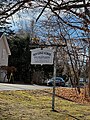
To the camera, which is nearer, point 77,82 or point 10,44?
point 77,82

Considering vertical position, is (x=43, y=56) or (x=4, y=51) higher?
(x=4, y=51)

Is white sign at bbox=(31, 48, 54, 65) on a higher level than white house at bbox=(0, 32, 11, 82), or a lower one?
lower

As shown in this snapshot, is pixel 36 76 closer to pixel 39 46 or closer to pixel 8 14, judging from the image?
pixel 39 46

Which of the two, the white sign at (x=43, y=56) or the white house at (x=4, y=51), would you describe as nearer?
the white sign at (x=43, y=56)

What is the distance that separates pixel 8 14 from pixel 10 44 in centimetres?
4254

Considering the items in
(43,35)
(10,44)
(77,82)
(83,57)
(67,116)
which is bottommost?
(67,116)

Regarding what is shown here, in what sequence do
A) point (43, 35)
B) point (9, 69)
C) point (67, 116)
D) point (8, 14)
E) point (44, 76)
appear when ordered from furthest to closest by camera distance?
point (44, 76)
point (9, 69)
point (43, 35)
point (67, 116)
point (8, 14)

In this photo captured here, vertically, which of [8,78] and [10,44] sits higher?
[10,44]

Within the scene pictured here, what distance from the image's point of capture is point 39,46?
47.3 feet

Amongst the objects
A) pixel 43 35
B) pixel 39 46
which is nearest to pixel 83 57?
pixel 43 35

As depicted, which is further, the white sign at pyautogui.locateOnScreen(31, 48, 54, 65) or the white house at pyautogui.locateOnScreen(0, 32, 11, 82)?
the white house at pyautogui.locateOnScreen(0, 32, 11, 82)

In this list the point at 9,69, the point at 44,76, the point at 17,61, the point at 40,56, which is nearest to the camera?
the point at 40,56

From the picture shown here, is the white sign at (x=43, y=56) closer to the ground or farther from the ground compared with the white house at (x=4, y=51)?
closer to the ground

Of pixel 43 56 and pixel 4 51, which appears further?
pixel 4 51
